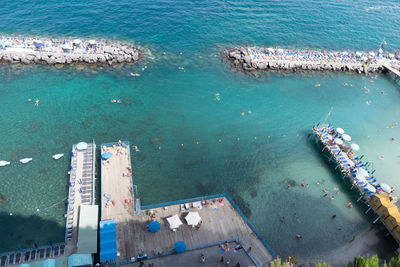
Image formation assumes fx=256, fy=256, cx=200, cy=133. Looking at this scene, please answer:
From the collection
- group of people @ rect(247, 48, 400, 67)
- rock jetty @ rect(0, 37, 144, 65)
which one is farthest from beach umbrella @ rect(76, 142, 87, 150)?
group of people @ rect(247, 48, 400, 67)

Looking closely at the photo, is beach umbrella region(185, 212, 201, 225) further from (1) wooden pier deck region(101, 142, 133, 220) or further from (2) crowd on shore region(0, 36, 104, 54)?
(2) crowd on shore region(0, 36, 104, 54)

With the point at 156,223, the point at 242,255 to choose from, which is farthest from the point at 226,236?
the point at 156,223

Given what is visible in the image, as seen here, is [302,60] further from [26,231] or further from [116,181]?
[26,231]

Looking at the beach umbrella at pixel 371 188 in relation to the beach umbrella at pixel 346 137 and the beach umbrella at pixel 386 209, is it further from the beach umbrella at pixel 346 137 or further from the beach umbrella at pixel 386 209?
the beach umbrella at pixel 346 137

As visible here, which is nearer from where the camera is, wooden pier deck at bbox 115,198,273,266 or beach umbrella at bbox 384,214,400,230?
wooden pier deck at bbox 115,198,273,266

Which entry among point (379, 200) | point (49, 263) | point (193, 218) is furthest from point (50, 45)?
point (379, 200)

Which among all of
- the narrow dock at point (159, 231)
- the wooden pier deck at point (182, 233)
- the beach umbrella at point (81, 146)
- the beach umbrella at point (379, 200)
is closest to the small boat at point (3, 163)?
the beach umbrella at point (81, 146)
